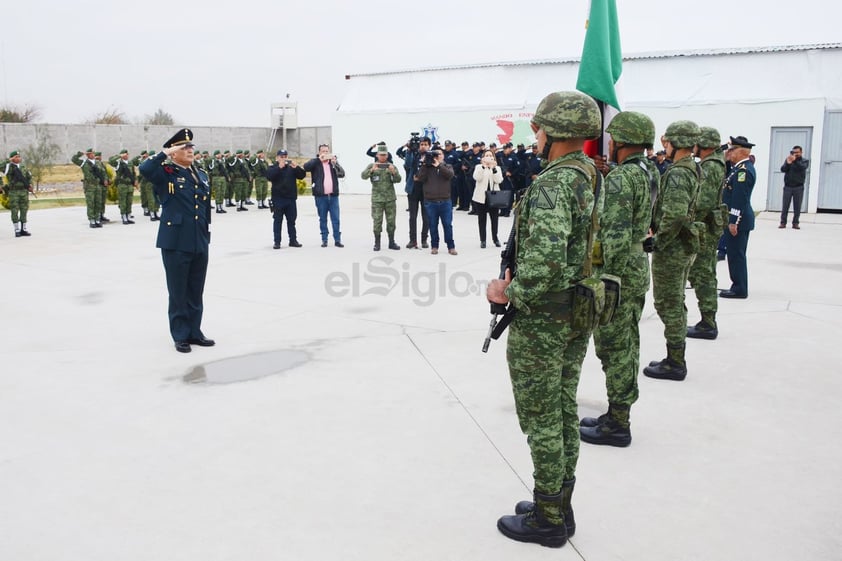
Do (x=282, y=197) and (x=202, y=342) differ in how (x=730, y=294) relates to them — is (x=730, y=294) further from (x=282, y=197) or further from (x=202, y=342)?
(x=282, y=197)

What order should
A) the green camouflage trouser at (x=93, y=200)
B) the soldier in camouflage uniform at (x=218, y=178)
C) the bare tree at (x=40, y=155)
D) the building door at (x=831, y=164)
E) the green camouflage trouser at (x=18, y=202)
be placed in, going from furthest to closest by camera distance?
1. the bare tree at (x=40, y=155)
2. the soldier in camouflage uniform at (x=218, y=178)
3. the building door at (x=831, y=164)
4. the green camouflage trouser at (x=93, y=200)
5. the green camouflage trouser at (x=18, y=202)

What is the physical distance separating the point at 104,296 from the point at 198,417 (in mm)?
4529

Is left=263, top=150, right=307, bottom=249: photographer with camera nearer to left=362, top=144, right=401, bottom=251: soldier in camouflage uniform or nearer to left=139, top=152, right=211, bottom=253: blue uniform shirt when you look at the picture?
left=362, top=144, right=401, bottom=251: soldier in camouflage uniform

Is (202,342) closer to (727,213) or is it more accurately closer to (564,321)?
(564,321)

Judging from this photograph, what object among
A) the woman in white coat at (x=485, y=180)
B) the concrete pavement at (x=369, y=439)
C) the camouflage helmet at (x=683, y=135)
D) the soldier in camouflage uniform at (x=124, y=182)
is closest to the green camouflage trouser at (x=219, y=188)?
the soldier in camouflage uniform at (x=124, y=182)

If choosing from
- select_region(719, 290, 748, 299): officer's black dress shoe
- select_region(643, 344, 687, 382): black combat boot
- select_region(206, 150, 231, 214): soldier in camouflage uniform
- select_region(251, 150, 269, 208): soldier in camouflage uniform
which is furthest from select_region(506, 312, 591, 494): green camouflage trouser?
select_region(251, 150, 269, 208): soldier in camouflage uniform

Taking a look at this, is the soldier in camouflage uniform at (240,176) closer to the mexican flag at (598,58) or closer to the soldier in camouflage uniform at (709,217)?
the mexican flag at (598,58)

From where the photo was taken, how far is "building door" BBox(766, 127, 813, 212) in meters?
18.0

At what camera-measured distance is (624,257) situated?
404 cm

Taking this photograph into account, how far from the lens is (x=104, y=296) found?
840 cm

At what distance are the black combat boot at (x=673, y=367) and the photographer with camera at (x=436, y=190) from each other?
6.31m

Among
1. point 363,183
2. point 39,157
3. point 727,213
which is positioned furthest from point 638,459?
point 39,157

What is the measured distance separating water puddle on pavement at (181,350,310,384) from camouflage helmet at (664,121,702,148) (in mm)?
3421

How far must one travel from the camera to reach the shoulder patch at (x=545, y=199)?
Answer: 278 cm
